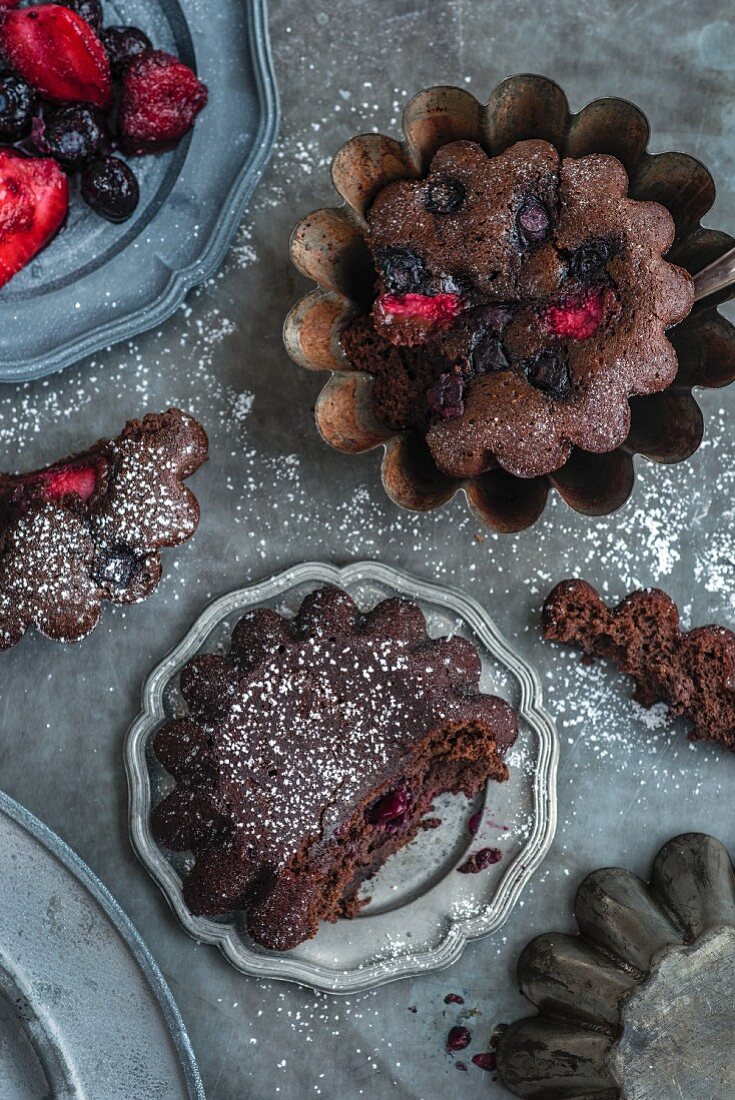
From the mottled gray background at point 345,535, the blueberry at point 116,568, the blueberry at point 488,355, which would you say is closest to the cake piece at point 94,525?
the blueberry at point 116,568

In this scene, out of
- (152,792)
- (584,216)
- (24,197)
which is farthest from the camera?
(152,792)

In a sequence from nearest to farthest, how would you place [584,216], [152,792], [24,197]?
[584,216]
[24,197]
[152,792]

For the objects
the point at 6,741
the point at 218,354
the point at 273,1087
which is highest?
the point at 218,354

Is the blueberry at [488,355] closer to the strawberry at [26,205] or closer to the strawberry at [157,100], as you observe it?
the strawberry at [157,100]

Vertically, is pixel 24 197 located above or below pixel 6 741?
above

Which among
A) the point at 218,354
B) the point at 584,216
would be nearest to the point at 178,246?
the point at 218,354

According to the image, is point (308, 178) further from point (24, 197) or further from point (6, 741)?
point (6, 741)

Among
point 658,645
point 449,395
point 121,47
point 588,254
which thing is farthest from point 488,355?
point 121,47
